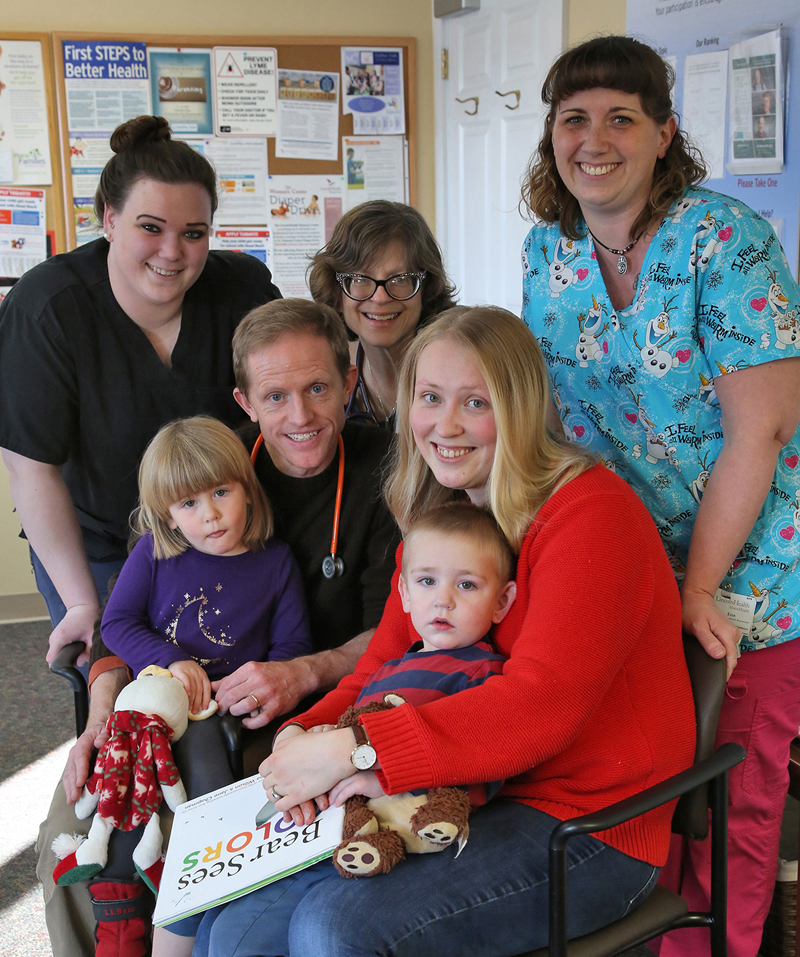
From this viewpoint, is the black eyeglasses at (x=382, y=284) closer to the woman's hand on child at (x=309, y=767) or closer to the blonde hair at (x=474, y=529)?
the blonde hair at (x=474, y=529)

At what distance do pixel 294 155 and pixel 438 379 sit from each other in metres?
3.13

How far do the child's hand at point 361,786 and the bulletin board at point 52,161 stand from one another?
11.4 feet

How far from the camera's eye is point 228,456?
5.80 feet

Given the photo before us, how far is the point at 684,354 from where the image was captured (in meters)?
1.58

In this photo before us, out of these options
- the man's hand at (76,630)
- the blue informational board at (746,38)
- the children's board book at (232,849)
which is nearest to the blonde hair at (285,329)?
the man's hand at (76,630)

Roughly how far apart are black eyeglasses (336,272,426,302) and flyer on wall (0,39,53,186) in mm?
Answer: 2631

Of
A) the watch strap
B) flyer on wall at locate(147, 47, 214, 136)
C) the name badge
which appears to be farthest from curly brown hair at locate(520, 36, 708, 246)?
flyer on wall at locate(147, 47, 214, 136)

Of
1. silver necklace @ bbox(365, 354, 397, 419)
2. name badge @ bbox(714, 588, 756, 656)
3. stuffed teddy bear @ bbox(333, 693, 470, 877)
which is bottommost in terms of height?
stuffed teddy bear @ bbox(333, 693, 470, 877)

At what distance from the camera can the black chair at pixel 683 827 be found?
1.17 meters

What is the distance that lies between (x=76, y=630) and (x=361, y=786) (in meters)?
0.96

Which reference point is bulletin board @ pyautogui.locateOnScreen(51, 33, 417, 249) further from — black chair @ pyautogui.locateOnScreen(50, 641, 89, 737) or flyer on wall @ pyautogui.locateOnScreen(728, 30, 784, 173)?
black chair @ pyautogui.locateOnScreen(50, 641, 89, 737)

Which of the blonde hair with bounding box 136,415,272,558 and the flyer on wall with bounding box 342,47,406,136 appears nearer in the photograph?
the blonde hair with bounding box 136,415,272,558

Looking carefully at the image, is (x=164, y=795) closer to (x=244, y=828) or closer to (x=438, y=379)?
(x=244, y=828)

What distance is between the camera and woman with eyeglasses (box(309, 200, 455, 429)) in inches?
81.7
